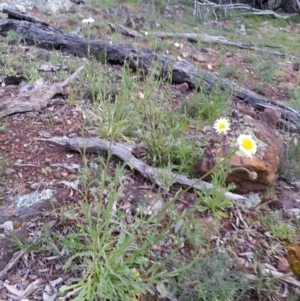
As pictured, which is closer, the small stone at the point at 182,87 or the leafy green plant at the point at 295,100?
the small stone at the point at 182,87

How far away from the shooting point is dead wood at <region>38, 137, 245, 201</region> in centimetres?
287

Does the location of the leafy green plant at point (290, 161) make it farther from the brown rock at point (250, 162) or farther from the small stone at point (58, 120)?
the small stone at point (58, 120)

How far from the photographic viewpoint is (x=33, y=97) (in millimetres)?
3748

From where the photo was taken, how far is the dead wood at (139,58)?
14.0ft

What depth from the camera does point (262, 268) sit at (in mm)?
2414

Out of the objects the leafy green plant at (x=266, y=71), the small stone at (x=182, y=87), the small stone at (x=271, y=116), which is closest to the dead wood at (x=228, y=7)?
the leafy green plant at (x=266, y=71)

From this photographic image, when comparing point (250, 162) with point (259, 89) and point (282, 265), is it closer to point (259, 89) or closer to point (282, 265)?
point (282, 265)

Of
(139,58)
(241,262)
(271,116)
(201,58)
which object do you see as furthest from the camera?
(201,58)

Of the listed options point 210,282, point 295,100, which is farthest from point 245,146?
point 295,100

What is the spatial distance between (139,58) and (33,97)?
4.63 ft

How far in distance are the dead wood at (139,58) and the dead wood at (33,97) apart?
55 cm

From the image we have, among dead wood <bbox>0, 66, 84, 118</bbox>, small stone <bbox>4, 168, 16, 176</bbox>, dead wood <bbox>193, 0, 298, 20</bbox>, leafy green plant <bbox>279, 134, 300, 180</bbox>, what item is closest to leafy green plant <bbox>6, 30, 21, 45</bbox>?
dead wood <bbox>0, 66, 84, 118</bbox>

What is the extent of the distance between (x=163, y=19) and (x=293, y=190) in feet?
22.7

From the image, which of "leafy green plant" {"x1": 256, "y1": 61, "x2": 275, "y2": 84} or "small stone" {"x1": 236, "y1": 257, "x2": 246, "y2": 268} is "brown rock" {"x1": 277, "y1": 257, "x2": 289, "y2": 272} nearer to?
"small stone" {"x1": 236, "y1": 257, "x2": 246, "y2": 268}
